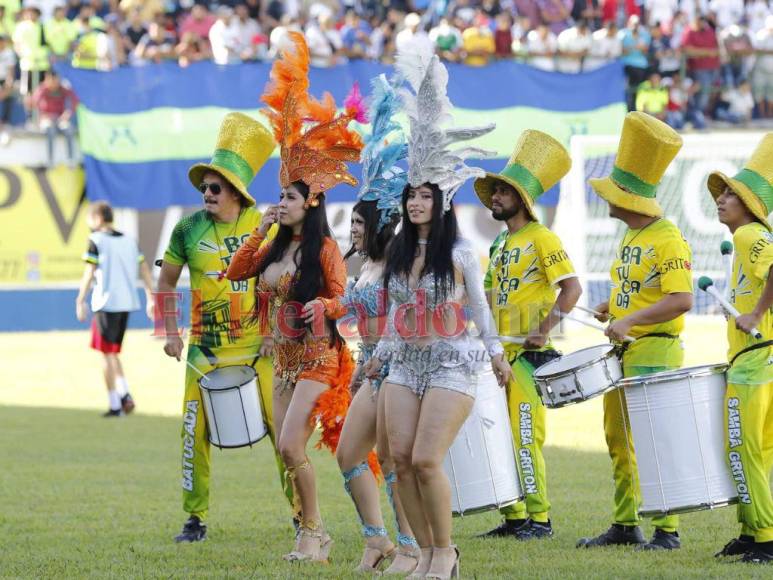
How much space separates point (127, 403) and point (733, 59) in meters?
15.8

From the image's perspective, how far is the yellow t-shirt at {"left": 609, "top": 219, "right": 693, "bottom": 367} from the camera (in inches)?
286

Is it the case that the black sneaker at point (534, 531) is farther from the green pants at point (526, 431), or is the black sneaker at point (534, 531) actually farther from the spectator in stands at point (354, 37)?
the spectator in stands at point (354, 37)

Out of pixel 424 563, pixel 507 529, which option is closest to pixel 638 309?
pixel 507 529

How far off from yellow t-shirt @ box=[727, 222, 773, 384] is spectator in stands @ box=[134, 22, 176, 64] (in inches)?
742

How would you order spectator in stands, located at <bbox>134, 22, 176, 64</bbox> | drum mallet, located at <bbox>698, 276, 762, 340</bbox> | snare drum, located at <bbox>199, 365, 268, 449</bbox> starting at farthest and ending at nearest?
spectator in stands, located at <bbox>134, 22, 176, 64</bbox>, snare drum, located at <bbox>199, 365, 268, 449</bbox>, drum mallet, located at <bbox>698, 276, 762, 340</bbox>

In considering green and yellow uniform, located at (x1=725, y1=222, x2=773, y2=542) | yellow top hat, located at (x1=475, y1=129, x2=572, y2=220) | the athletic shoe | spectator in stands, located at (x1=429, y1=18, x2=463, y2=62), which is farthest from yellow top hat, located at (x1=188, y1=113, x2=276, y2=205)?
spectator in stands, located at (x1=429, y1=18, x2=463, y2=62)

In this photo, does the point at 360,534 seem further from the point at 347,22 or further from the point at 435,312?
the point at 347,22

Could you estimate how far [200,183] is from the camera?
8117 mm

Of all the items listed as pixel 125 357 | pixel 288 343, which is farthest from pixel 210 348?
pixel 125 357

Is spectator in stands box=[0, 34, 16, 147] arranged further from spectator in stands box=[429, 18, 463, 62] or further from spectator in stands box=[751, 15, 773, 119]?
spectator in stands box=[751, 15, 773, 119]

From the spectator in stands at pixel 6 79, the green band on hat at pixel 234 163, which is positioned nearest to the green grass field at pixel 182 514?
the green band on hat at pixel 234 163

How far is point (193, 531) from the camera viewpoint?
25.7ft

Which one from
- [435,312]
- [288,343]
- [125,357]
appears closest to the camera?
[435,312]

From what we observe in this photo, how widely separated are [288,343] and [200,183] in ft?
4.68
